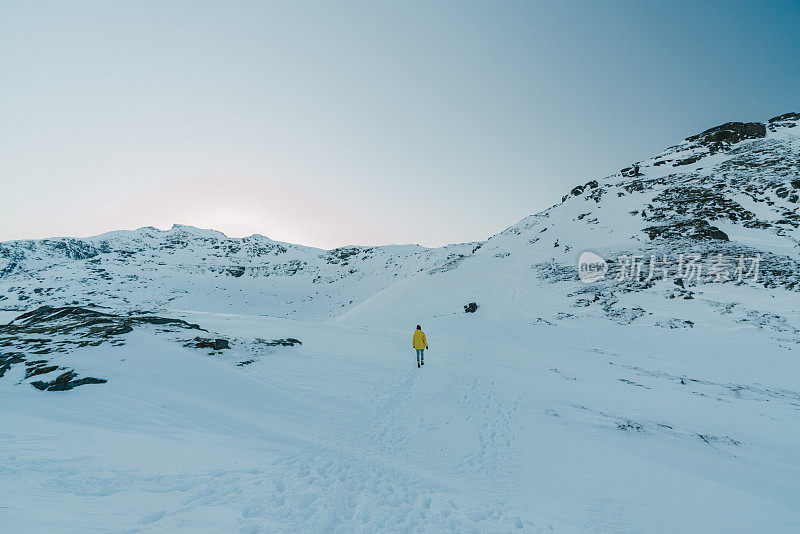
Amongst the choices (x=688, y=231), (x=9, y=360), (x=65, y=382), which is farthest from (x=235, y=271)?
(x=688, y=231)

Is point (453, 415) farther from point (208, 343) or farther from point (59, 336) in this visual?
point (59, 336)

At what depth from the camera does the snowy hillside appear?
15.7 feet

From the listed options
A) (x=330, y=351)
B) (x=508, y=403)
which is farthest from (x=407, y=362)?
(x=508, y=403)

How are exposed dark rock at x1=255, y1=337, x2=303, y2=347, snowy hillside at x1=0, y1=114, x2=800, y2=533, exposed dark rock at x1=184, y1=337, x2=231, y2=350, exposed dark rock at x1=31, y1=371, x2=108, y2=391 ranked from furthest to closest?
exposed dark rock at x1=255, y1=337, x2=303, y2=347
exposed dark rock at x1=184, y1=337, x2=231, y2=350
exposed dark rock at x1=31, y1=371, x2=108, y2=391
snowy hillside at x1=0, y1=114, x2=800, y2=533

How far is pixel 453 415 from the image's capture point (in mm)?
9188

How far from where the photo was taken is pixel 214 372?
31.3ft

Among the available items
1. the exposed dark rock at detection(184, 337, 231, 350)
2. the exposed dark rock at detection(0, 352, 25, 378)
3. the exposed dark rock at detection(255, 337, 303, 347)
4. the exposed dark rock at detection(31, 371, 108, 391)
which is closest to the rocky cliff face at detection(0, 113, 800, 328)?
the exposed dark rock at detection(255, 337, 303, 347)

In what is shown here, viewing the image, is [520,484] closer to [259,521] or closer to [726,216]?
[259,521]

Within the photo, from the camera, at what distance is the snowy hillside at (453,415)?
15.7ft

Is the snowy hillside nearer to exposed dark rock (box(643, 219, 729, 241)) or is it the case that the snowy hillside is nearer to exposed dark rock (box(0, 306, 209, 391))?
exposed dark rock (box(0, 306, 209, 391))

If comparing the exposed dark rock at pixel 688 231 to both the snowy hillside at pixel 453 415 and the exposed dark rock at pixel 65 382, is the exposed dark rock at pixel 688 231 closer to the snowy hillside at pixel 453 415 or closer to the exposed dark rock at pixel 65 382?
the snowy hillside at pixel 453 415

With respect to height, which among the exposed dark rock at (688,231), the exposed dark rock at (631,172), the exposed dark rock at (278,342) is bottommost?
the exposed dark rock at (278,342)

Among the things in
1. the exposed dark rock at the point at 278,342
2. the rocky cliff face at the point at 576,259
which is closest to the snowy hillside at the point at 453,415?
the exposed dark rock at the point at 278,342

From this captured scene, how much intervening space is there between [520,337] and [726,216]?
26657mm
